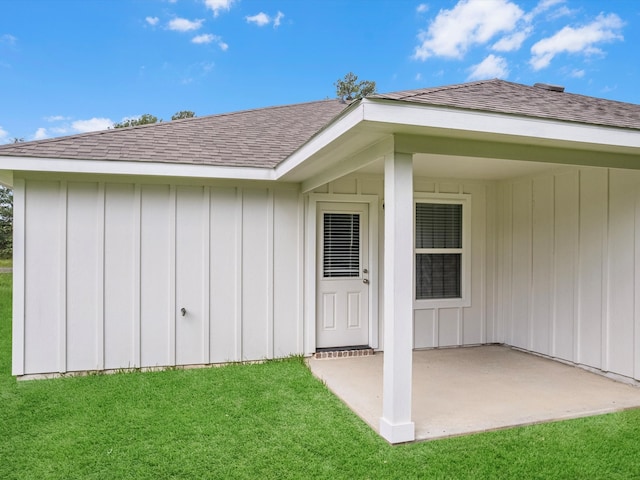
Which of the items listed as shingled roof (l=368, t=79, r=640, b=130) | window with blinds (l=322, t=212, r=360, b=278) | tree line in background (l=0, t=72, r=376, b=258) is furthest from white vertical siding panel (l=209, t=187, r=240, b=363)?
tree line in background (l=0, t=72, r=376, b=258)

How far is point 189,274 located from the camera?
519 cm

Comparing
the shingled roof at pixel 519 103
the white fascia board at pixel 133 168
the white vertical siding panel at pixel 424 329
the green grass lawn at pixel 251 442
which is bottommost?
the green grass lawn at pixel 251 442

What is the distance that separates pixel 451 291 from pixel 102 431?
461 centimetres

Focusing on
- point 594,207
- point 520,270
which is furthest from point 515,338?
point 594,207

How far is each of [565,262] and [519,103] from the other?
2.49 meters

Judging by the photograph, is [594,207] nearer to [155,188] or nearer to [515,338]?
[515,338]

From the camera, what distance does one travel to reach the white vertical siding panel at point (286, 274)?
5.48 m

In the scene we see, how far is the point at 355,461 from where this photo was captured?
285 cm

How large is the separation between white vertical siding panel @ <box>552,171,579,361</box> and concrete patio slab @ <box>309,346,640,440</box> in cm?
32

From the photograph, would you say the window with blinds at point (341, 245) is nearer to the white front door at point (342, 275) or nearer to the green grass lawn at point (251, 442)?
the white front door at point (342, 275)

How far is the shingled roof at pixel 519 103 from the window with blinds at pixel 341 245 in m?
2.40

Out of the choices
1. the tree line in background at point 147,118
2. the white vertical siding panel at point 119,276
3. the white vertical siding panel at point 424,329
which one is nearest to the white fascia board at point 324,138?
the white vertical siding panel at point 119,276

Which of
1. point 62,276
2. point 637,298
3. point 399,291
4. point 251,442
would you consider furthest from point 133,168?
point 637,298

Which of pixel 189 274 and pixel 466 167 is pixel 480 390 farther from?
pixel 189 274
